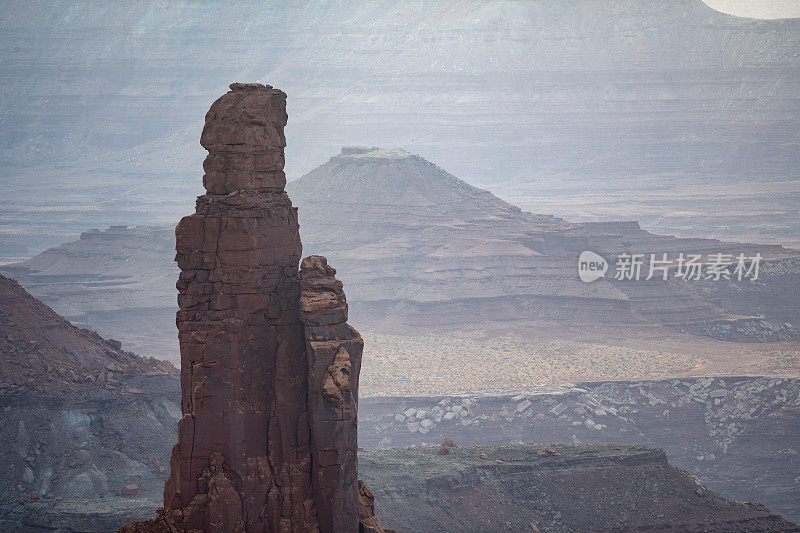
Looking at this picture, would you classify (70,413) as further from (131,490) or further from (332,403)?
(332,403)

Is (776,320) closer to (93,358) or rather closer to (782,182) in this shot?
(93,358)

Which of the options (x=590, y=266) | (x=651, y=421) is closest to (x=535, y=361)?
(x=651, y=421)

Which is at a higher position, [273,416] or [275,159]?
[275,159]

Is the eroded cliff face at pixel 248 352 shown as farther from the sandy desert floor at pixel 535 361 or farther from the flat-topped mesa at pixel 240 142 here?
the sandy desert floor at pixel 535 361

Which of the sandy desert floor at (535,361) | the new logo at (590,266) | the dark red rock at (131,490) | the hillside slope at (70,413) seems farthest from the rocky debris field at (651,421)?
the new logo at (590,266)

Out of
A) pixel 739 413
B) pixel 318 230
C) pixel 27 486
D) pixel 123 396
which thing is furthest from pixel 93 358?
pixel 318 230

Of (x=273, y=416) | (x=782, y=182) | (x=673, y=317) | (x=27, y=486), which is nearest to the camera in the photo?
(x=273, y=416)

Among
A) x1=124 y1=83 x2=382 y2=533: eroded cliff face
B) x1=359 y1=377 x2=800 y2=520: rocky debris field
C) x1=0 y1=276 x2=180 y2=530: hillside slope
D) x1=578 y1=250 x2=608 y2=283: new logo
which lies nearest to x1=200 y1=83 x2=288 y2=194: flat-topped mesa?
x1=124 y1=83 x2=382 y2=533: eroded cliff face
